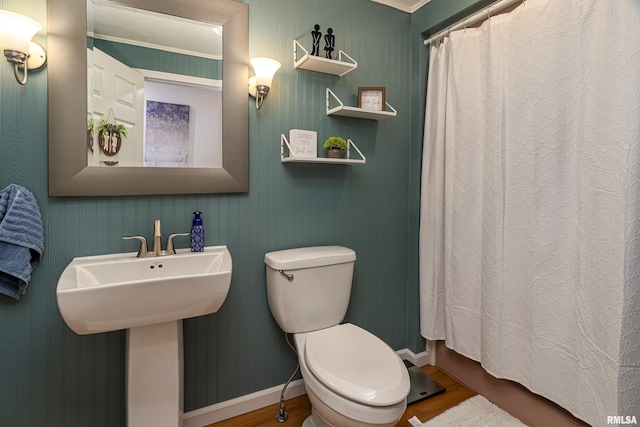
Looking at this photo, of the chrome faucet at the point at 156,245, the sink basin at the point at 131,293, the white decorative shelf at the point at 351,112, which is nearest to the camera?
the sink basin at the point at 131,293

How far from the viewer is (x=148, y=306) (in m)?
1.07

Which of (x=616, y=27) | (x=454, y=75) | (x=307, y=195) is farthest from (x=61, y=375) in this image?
(x=616, y=27)

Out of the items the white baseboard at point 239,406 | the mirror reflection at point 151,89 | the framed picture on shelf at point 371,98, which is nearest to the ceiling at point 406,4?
the framed picture on shelf at point 371,98

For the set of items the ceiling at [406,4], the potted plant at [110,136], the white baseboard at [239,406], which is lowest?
the white baseboard at [239,406]

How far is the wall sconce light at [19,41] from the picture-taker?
1.12m

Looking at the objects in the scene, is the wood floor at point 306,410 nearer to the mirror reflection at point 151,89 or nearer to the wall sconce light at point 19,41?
the mirror reflection at point 151,89

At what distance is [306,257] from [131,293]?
0.78m

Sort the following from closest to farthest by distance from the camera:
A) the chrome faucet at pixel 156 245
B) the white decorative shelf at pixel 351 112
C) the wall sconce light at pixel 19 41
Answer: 1. the wall sconce light at pixel 19 41
2. the chrome faucet at pixel 156 245
3. the white decorative shelf at pixel 351 112

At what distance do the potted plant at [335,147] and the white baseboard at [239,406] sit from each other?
4.21ft

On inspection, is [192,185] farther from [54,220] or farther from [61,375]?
[61,375]

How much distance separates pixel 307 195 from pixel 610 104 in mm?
1335

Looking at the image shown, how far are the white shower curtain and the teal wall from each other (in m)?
0.24

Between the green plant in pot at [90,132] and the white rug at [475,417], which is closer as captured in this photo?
the green plant in pot at [90,132]

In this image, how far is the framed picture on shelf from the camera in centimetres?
186
